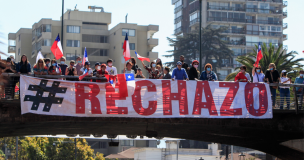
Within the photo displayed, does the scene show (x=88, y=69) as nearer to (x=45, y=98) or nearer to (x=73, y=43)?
(x=45, y=98)

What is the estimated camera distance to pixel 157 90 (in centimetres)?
1602

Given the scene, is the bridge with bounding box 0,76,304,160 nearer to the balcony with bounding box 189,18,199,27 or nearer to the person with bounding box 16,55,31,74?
the person with bounding box 16,55,31,74

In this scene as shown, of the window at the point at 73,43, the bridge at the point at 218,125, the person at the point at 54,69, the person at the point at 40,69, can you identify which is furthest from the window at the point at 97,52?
the person at the point at 40,69

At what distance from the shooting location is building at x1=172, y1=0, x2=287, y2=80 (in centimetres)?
10675

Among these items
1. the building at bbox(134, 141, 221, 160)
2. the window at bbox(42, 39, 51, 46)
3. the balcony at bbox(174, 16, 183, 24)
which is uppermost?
the balcony at bbox(174, 16, 183, 24)

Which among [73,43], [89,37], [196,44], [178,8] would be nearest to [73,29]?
[73,43]

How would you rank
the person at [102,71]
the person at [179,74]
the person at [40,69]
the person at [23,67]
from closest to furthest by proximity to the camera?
the person at [40,69], the person at [23,67], the person at [102,71], the person at [179,74]

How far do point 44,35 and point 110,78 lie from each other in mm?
A: 68037

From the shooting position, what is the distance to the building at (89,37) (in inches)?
3231

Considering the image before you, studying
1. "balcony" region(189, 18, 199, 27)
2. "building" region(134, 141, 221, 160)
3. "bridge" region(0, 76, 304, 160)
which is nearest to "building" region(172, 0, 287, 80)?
"balcony" region(189, 18, 199, 27)

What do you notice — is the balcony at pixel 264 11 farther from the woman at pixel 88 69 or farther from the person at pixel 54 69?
the person at pixel 54 69

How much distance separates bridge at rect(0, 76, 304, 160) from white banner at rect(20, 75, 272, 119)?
21.6 inches

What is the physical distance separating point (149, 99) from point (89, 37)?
72.9m

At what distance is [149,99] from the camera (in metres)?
15.9
